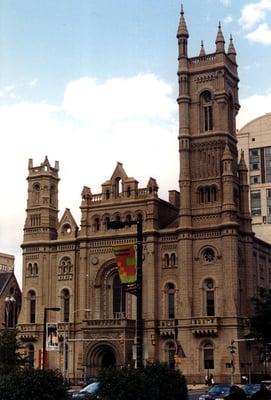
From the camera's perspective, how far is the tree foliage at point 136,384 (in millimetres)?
29922

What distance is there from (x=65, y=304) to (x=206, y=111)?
98.9 ft

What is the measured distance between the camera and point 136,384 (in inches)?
1186

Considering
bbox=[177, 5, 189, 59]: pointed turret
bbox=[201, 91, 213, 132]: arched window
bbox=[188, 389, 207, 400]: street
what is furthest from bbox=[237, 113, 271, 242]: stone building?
bbox=[188, 389, 207, 400]: street

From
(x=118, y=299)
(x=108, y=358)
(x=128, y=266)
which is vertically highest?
(x=118, y=299)

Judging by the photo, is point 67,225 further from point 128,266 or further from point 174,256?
point 128,266

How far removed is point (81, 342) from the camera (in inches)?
3711

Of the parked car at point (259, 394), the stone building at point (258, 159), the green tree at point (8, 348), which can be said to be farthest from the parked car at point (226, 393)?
the stone building at point (258, 159)

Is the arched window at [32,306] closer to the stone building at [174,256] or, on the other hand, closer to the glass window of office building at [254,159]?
the stone building at [174,256]

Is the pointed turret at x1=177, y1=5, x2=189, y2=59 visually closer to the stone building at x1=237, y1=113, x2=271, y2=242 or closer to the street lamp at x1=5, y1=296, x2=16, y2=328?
the street lamp at x1=5, y1=296, x2=16, y2=328

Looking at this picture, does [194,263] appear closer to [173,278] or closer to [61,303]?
[173,278]

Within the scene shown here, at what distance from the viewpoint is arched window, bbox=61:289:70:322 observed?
97688mm

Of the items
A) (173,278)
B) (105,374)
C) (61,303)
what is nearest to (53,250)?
(61,303)

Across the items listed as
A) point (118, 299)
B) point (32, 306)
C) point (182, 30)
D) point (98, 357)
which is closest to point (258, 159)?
point (182, 30)

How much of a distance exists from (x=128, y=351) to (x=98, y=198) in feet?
67.7
